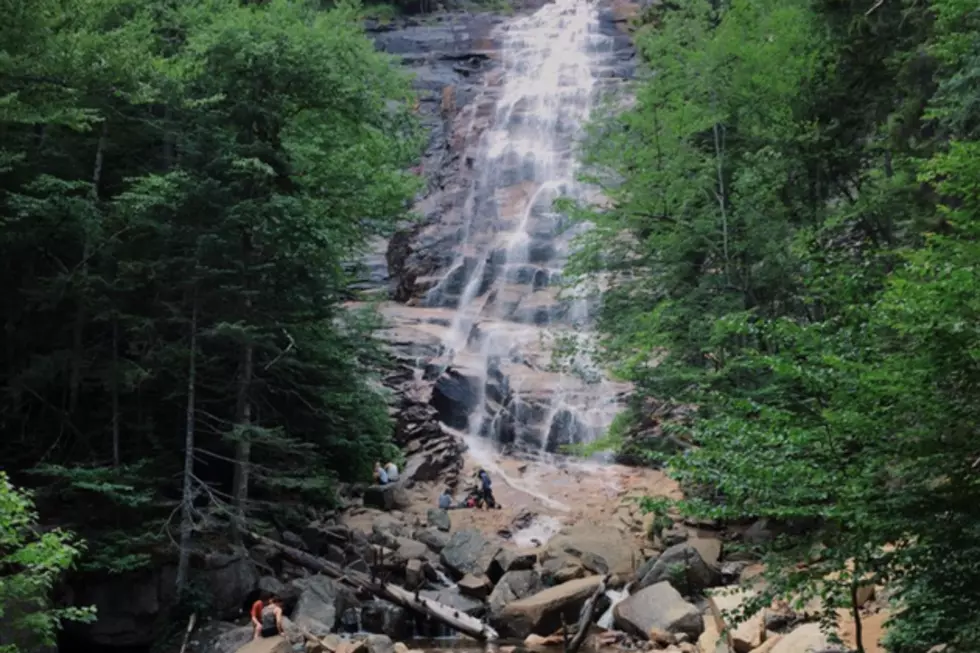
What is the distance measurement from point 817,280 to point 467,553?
10828 mm

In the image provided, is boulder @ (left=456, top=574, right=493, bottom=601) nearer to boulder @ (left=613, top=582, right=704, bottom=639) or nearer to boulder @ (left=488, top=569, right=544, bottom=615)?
boulder @ (left=488, top=569, right=544, bottom=615)

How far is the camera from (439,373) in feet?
92.7

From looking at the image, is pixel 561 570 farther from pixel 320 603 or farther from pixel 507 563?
pixel 320 603

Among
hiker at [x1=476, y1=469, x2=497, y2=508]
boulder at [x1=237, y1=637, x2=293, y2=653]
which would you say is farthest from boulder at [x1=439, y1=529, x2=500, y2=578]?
boulder at [x1=237, y1=637, x2=293, y2=653]

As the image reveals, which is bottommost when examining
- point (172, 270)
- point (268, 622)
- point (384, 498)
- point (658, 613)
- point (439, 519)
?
point (439, 519)

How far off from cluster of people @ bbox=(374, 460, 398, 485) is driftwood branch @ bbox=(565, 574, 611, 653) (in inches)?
326

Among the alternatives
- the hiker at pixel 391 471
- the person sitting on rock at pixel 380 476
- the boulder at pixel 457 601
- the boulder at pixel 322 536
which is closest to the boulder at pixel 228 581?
the boulder at pixel 322 536

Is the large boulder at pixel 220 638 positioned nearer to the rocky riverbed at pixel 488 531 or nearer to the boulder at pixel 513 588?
the rocky riverbed at pixel 488 531

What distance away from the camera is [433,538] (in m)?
17.4

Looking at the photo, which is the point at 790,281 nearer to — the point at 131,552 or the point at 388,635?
the point at 388,635

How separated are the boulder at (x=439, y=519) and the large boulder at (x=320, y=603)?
444 centimetres

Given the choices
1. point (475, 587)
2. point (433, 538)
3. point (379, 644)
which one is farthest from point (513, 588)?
point (379, 644)

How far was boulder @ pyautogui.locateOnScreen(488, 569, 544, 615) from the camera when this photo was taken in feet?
47.3

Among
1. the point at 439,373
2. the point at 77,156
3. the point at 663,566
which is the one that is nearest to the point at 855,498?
the point at 663,566
